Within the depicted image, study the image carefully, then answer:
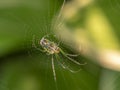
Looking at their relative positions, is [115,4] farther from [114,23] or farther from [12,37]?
[12,37]

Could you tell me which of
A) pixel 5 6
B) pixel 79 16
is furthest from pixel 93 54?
pixel 5 6

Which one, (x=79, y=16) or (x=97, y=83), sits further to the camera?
(x=79, y=16)

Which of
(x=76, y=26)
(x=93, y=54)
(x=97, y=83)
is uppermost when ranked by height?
(x=76, y=26)

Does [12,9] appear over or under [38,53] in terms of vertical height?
over

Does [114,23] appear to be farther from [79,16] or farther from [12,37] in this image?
[12,37]

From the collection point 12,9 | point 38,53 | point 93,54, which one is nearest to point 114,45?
point 93,54

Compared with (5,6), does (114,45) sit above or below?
below
